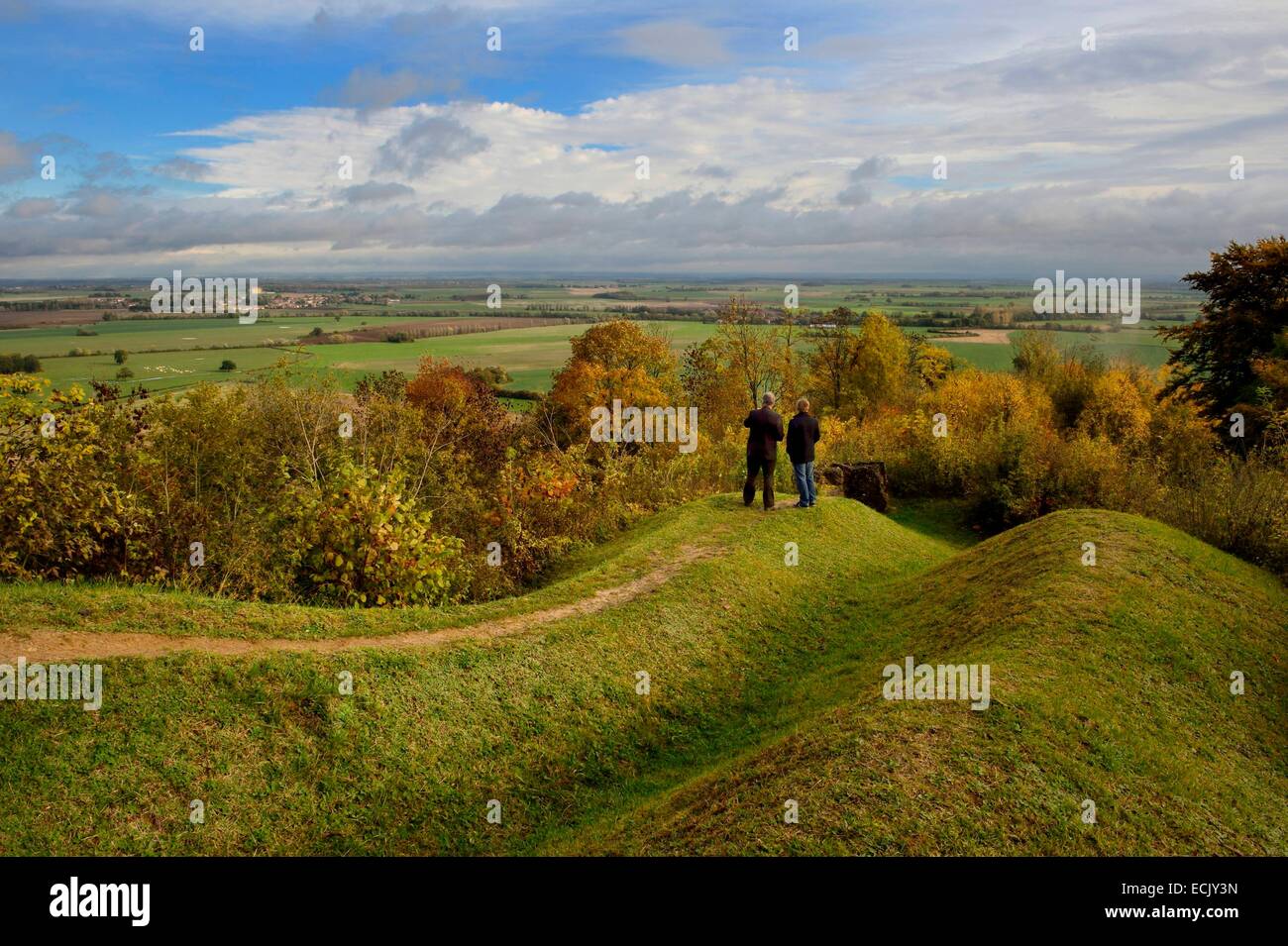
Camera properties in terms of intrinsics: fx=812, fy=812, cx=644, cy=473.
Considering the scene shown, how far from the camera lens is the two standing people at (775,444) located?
17156 millimetres

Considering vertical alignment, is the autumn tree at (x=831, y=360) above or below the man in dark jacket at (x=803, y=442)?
above

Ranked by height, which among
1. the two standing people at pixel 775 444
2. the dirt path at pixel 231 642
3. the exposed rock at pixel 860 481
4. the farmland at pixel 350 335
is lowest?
the dirt path at pixel 231 642

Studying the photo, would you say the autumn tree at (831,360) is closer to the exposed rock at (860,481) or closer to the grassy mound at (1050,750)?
the exposed rock at (860,481)

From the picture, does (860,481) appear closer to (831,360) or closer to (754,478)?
(754,478)

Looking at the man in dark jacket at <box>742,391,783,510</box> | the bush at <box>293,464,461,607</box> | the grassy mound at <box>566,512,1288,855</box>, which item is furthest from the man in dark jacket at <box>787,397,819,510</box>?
the bush at <box>293,464,461,607</box>

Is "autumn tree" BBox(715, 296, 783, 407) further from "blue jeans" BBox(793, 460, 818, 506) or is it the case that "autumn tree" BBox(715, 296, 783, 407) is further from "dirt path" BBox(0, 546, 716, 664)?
"dirt path" BBox(0, 546, 716, 664)

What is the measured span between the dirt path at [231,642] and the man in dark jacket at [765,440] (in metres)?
5.89

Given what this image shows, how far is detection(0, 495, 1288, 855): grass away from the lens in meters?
7.42

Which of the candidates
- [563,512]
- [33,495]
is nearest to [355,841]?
[33,495]

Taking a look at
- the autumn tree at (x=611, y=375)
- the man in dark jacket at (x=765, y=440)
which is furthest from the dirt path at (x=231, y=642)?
the autumn tree at (x=611, y=375)

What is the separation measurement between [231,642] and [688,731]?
5.95 m

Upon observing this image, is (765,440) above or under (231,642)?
above

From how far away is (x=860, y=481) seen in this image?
26.2 meters

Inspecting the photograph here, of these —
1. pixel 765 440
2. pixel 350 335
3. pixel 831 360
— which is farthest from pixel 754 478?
pixel 350 335
